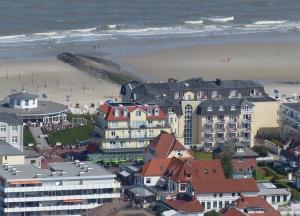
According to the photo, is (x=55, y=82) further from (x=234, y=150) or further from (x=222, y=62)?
(x=234, y=150)

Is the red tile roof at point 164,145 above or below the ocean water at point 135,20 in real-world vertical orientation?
below

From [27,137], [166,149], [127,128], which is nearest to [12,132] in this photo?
[27,137]

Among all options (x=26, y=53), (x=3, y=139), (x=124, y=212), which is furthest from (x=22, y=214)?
(x=26, y=53)

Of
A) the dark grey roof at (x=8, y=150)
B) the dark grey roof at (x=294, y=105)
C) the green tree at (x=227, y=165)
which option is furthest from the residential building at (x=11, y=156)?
the dark grey roof at (x=294, y=105)

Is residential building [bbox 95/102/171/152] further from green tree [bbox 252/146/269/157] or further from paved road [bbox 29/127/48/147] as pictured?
green tree [bbox 252/146/269/157]

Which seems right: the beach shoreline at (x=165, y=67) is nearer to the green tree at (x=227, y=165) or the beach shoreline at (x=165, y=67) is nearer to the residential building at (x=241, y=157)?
the residential building at (x=241, y=157)

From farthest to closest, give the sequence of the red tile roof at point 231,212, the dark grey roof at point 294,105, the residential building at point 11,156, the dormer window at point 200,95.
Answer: the dark grey roof at point 294,105 → the dormer window at point 200,95 → the residential building at point 11,156 → the red tile roof at point 231,212

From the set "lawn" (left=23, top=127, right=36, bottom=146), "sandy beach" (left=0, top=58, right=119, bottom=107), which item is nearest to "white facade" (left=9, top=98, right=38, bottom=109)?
"lawn" (left=23, top=127, right=36, bottom=146)
